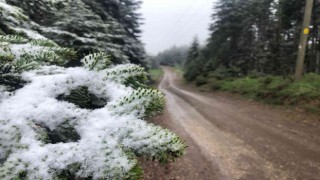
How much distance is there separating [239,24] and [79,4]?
2997 centimetres

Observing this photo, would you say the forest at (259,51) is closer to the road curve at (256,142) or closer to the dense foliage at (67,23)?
the road curve at (256,142)

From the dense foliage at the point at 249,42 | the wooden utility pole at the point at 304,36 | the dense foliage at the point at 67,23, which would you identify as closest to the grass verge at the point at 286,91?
the wooden utility pole at the point at 304,36

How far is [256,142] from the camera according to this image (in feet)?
32.9

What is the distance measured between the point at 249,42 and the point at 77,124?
41.3m

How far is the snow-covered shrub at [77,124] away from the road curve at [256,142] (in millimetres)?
6715

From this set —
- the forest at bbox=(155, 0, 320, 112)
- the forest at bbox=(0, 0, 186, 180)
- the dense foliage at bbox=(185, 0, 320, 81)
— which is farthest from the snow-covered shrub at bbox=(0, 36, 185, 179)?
the dense foliage at bbox=(185, 0, 320, 81)

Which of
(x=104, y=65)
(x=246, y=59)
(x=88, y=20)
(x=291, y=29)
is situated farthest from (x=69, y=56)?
(x=246, y=59)

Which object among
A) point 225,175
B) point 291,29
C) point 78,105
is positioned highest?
point 291,29

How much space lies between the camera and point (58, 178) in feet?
2.43

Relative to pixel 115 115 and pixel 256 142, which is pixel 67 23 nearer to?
pixel 256 142

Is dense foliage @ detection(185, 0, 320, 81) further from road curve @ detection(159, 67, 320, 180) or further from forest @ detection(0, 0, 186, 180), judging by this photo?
forest @ detection(0, 0, 186, 180)

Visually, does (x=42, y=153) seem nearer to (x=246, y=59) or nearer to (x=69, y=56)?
(x=69, y=56)

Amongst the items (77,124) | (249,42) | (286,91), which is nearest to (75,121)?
(77,124)

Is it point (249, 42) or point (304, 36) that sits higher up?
point (249, 42)
